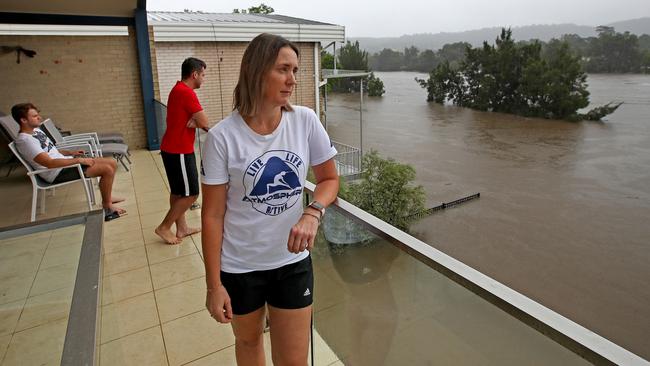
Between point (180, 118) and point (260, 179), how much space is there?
215 centimetres

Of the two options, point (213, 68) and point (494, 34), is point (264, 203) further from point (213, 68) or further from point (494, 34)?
point (494, 34)

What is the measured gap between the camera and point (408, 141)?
3222cm

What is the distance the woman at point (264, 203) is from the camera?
113cm

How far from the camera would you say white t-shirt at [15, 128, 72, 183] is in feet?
11.8

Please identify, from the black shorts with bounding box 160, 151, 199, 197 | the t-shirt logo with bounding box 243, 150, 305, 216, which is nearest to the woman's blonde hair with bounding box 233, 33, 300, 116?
the t-shirt logo with bounding box 243, 150, 305, 216

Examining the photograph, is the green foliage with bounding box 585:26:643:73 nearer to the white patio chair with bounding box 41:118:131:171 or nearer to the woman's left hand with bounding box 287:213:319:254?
the white patio chair with bounding box 41:118:131:171

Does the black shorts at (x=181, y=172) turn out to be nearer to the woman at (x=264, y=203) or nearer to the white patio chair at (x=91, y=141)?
the woman at (x=264, y=203)

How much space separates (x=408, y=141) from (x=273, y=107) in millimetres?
31856

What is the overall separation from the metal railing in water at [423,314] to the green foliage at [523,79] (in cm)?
3728

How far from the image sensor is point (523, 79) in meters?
36.5

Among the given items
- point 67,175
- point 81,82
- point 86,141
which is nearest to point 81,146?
point 86,141

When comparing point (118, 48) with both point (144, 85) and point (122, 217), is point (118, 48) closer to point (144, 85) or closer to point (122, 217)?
point (144, 85)

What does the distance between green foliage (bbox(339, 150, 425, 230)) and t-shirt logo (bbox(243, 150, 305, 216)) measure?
38.0 feet

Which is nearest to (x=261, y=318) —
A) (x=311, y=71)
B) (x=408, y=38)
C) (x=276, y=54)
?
(x=276, y=54)
